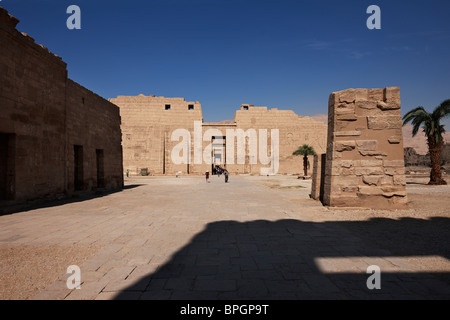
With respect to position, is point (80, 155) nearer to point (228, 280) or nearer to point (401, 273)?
point (228, 280)

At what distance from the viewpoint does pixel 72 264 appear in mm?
3107

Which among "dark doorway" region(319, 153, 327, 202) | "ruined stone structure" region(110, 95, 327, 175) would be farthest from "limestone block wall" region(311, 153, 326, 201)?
"ruined stone structure" region(110, 95, 327, 175)

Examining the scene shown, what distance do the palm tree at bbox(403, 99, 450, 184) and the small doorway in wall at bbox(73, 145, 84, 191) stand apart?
19.8 meters

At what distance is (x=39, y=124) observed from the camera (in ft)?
27.6

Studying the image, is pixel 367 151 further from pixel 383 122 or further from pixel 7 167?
pixel 7 167

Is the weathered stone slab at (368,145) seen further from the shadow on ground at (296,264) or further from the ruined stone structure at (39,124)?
the ruined stone structure at (39,124)

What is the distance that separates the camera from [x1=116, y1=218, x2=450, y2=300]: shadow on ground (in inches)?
93.2

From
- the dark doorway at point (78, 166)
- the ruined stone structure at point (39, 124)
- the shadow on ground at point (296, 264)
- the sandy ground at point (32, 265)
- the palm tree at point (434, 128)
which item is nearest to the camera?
the shadow on ground at point (296, 264)

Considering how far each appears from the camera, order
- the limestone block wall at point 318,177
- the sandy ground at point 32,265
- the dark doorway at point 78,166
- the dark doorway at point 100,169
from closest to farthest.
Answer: the sandy ground at point 32,265 → the limestone block wall at point 318,177 → the dark doorway at point 78,166 → the dark doorway at point 100,169

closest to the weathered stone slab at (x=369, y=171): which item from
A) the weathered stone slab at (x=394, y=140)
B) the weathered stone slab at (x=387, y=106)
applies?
the weathered stone slab at (x=394, y=140)

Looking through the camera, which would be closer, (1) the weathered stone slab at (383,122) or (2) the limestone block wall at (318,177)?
(1) the weathered stone slab at (383,122)

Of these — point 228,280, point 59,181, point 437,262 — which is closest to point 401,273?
point 437,262

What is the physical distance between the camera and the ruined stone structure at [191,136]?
Answer: 33.6m
